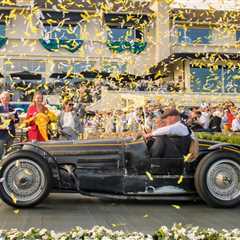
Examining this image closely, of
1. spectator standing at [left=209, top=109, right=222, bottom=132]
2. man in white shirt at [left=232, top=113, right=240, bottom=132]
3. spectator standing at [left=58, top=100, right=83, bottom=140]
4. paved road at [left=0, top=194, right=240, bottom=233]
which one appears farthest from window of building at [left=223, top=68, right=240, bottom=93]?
paved road at [left=0, top=194, right=240, bottom=233]

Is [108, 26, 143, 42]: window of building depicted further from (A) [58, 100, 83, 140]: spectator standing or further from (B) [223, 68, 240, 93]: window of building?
(B) [223, 68, 240, 93]: window of building

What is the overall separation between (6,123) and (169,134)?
4.40m

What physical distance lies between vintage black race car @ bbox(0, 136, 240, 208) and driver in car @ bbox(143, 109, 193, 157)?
0.05 metres

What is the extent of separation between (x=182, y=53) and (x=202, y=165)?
33.6 meters

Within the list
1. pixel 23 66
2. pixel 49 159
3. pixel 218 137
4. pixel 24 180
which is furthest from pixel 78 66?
pixel 24 180

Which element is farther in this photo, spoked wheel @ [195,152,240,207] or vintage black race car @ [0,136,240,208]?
spoked wheel @ [195,152,240,207]

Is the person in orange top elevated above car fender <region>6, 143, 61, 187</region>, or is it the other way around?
the person in orange top

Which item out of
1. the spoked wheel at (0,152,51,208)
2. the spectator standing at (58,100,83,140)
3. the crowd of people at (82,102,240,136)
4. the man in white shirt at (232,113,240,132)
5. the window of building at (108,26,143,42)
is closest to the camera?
the spoked wheel at (0,152,51,208)

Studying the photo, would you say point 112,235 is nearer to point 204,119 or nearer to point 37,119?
point 37,119

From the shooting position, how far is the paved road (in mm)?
6742

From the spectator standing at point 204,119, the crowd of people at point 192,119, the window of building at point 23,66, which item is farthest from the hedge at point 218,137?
the window of building at point 23,66

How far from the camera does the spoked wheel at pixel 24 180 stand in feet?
25.6

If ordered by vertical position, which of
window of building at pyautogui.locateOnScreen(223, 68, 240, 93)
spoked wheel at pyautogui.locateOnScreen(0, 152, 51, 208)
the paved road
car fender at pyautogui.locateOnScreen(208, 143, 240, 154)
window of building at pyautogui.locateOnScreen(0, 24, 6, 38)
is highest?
window of building at pyautogui.locateOnScreen(0, 24, 6, 38)

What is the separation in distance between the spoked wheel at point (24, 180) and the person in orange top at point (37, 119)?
11.1 feet
